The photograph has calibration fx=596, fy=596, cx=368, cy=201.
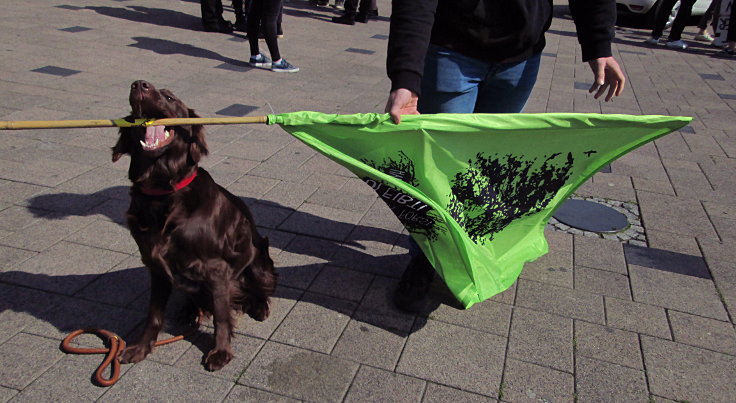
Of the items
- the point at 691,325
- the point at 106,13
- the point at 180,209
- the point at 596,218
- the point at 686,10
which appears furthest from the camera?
the point at 686,10

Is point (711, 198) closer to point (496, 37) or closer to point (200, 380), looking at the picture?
point (496, 37)

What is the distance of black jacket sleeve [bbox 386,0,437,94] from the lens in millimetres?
2562

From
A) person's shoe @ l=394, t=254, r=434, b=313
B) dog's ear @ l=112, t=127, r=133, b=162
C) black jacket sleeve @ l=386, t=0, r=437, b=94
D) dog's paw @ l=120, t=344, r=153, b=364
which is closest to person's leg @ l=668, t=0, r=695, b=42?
person's shoe @ l=394, t=254, r=434, b=313

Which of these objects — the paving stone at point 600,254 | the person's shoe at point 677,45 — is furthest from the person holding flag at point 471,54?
the person's shoe at point 677,45

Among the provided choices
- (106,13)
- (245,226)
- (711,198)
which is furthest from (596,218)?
(106,13)

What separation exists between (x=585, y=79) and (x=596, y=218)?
5474mm

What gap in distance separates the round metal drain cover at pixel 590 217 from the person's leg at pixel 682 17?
9.54m

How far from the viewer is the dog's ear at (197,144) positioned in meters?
2.44

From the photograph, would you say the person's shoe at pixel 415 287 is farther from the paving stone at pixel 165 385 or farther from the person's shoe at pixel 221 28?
the person's shoe at pixel 221 28

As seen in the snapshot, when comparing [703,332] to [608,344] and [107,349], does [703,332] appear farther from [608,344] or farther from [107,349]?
[107,349]

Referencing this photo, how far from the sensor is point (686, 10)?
1207cm

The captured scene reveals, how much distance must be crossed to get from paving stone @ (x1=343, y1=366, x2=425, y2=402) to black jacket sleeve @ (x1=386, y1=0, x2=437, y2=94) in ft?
4.20

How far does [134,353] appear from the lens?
2.68 meters

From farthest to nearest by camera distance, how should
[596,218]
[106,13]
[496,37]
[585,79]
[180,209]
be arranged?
[106,13]
[585,79]
[596,218]
[496,37]
[180,209]
